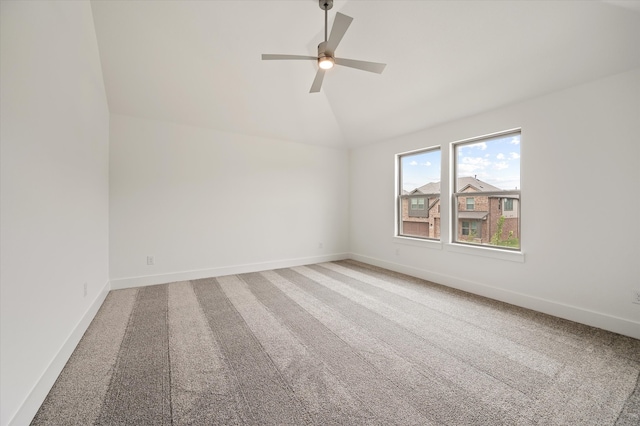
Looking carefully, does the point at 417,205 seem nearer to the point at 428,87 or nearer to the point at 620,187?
the point at 428,87

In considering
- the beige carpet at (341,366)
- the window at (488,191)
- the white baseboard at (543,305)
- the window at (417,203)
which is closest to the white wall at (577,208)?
the white baseboard at (543,305)

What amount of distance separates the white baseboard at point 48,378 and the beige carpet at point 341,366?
2.3 inches

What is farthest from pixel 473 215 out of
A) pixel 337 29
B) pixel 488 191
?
pixel 337 29

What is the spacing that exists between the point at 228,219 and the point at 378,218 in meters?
2.83

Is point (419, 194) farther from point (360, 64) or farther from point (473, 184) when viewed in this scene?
point (360, 64)

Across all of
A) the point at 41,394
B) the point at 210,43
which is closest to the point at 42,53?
the point at 210,43

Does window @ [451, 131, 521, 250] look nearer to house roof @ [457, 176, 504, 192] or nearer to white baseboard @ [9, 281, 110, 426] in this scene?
house roof @ [457, 176, 504, 192]

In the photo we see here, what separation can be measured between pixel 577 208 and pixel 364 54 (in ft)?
9.75

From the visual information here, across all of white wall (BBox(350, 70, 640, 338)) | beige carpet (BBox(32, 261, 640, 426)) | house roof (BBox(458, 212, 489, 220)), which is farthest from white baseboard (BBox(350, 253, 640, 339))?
house roof (BBox(458, 212, 489, 220))

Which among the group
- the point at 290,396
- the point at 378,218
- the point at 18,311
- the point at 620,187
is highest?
the point at 620,187

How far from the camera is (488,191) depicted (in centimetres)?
364

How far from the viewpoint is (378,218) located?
532 cm

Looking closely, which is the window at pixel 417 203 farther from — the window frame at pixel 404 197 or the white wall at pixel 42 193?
the white wall at pixel 42 193

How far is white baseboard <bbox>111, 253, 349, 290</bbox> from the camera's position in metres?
3.87
